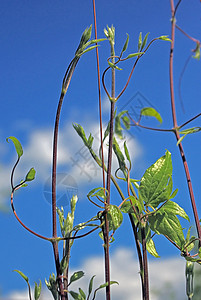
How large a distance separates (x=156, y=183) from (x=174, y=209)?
0.06 m

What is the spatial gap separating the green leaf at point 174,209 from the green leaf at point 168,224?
0.01 meters

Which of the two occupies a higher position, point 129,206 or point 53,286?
point 129,206

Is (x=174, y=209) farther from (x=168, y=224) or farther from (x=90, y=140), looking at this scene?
(x=90, y=140)

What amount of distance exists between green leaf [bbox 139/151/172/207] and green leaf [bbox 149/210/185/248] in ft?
0.09

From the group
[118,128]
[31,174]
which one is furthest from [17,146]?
[118,128]

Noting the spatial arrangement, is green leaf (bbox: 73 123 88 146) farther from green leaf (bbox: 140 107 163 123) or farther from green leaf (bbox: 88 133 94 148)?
green leaf (bbox: 140 107 163 123)

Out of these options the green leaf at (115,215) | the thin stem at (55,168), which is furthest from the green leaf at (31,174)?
the green leaf at (115,215)

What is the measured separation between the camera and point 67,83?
0.72 m

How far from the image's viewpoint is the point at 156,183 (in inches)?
28.2

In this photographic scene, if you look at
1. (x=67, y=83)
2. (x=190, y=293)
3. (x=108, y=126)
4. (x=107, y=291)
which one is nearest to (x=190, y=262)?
(x=190, y=293)

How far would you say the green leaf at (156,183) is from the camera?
0.71 m

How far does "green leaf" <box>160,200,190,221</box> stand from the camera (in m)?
0.72

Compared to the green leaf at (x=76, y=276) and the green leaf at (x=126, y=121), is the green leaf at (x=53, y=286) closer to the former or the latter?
the green leaf at (x=76, y=276)

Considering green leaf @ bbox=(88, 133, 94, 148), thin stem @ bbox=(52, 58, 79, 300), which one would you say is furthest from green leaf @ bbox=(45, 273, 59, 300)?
green leaf @ bbox=(88, 133, 94, 148)
